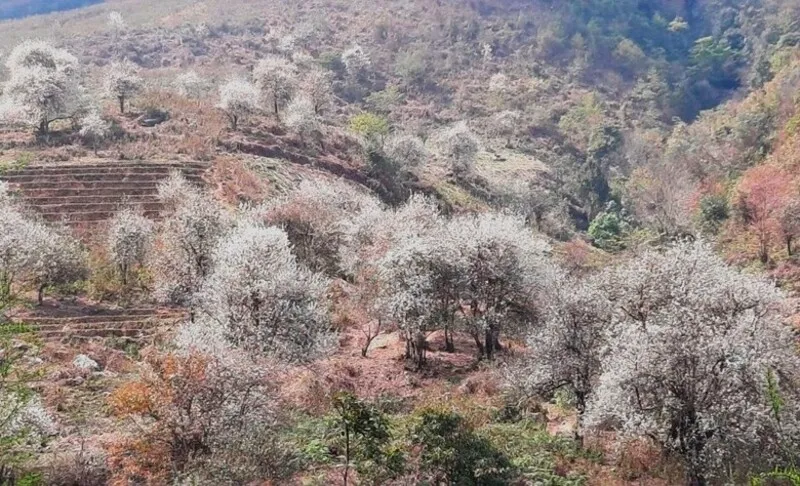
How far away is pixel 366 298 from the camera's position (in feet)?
100

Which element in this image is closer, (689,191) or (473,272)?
(473,272)

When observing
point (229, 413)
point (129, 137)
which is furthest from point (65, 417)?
point (129, 137)

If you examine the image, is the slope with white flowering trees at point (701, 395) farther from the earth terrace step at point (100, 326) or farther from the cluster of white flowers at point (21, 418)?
the earth terrace step at point (100, 326)

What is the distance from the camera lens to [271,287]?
80.3 ft

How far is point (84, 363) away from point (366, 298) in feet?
39.1

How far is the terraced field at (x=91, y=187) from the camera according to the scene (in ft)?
160

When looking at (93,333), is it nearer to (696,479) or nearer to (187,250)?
(187,250)

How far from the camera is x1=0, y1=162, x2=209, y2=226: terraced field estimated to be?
4863 cm

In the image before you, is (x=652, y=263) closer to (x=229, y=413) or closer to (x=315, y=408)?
(x=315, y=408)

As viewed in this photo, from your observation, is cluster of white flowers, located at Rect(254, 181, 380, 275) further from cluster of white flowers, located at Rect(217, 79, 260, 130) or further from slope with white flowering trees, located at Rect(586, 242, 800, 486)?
cluster of white flowers, located at Rect(217, 79, 260, 130)

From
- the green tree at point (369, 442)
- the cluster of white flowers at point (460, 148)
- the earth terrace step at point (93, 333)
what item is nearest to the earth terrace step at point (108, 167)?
the earth terrace step at point (93, 333)

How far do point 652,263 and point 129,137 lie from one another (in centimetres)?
5297

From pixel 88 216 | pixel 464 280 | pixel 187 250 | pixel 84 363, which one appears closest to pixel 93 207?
pixel 88 216

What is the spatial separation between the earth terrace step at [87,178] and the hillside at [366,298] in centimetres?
33
